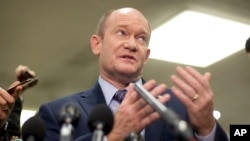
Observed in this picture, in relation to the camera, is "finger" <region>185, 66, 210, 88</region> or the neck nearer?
"finger" <region>185, 66, 210, 88</region>

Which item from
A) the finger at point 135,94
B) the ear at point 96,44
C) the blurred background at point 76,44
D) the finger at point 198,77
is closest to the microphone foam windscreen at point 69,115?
the finger at point 135,94

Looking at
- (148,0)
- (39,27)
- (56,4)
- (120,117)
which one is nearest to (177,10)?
(148,0)

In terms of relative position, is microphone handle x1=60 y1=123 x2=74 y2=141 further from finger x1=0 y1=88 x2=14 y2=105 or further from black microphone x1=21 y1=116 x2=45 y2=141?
finger x1=0 y1=88 x2=14 y2=105

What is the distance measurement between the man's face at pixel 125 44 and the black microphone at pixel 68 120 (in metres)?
0.78

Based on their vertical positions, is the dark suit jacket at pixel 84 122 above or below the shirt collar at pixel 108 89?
below

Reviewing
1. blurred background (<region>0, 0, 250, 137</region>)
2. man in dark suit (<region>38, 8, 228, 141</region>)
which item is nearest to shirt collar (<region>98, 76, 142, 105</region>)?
man in dark suit (<region>38, 8, 228, 141</region>)

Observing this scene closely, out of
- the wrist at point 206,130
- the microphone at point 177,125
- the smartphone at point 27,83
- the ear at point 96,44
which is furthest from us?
the ear at point 96,44

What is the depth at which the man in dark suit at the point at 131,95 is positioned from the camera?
1286 millimetres

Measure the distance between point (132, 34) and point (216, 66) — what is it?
336 centimetres

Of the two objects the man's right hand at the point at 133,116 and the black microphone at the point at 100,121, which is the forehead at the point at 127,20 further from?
the black microphone at the point at 100,121

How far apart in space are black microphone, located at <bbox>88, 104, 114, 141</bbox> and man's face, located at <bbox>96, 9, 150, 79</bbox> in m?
0.73

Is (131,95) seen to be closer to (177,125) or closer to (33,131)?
(33,131)

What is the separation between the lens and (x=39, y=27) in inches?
163

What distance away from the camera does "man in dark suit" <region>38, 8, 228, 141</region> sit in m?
1.29
